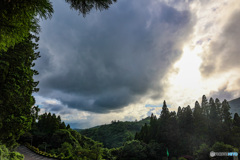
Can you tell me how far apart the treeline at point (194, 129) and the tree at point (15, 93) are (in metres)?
31.8

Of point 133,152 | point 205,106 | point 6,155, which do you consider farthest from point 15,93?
point 205,106

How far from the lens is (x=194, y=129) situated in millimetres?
38531

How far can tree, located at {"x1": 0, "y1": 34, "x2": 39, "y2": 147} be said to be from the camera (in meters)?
9.95

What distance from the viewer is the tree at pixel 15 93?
995 centimetres

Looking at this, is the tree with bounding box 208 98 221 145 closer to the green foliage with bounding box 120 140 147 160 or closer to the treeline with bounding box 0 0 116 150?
the green foliage with bounding box 120 140 147 160

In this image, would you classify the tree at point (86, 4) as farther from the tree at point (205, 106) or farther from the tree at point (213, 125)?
the tree at point (205, 106)

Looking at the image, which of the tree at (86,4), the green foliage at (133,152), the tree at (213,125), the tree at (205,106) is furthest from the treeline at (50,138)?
the tree at (205,106)

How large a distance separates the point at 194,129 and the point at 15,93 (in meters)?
42.8

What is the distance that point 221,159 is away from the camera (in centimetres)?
1802

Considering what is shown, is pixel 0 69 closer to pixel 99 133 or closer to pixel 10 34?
pixel 10 34

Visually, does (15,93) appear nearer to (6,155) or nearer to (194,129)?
(6,155)

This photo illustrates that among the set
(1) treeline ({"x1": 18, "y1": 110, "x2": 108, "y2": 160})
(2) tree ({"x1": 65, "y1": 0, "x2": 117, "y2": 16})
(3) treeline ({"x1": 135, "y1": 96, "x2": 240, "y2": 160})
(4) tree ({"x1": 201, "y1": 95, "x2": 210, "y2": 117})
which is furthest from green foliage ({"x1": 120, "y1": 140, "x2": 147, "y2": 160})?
(2) tree ({"x1": 65, "y1": 0, "x2": 117, "y2": 16})

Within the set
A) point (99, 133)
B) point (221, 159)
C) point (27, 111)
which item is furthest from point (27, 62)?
point (99, 133)

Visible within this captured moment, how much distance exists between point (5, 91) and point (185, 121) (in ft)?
143
